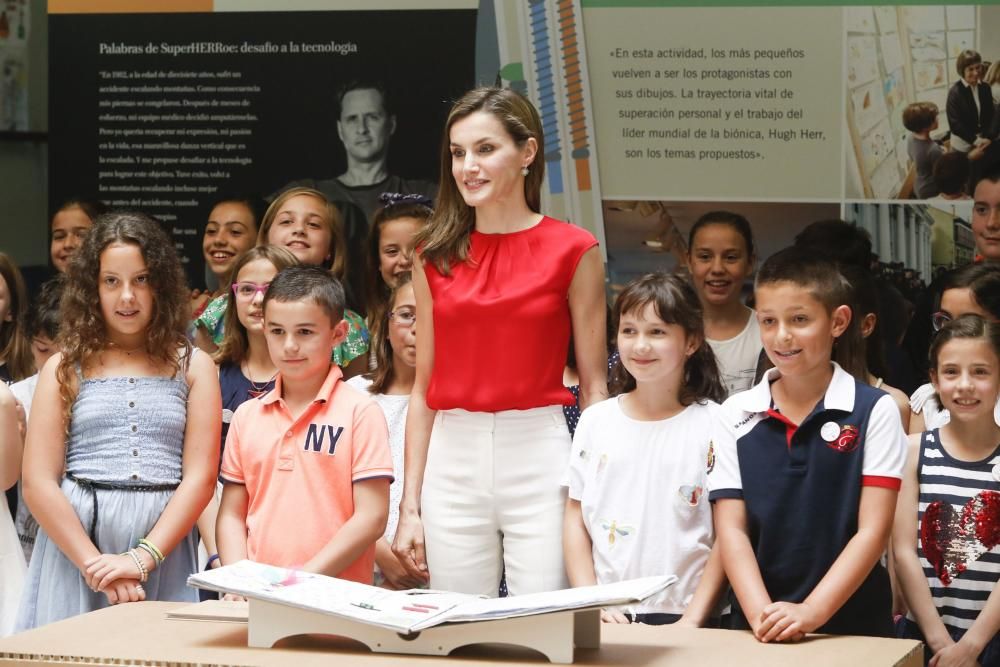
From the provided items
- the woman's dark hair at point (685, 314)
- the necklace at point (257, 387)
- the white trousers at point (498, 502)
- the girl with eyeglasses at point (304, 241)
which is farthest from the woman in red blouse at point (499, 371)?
the girl with eyeglasses at point (304, 241)

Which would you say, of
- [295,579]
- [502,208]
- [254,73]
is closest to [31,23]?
[254,73]

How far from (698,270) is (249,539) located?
2.23 meters

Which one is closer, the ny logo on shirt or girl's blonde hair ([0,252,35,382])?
the ny logo on shirt

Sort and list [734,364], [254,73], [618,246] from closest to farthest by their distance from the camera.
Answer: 1. [734,364]
2. [618,246]
3. [254,73]

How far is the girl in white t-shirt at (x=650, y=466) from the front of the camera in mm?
3133

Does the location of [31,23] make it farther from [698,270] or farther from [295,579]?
[295,579]

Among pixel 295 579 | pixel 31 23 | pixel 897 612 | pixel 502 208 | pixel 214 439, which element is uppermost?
pixel 31 23

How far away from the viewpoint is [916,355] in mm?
4863

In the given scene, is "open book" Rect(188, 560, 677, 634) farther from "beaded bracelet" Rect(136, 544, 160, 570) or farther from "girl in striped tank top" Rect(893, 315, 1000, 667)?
"girl in striped tank top" Rect(893, 315, 1000, 667)

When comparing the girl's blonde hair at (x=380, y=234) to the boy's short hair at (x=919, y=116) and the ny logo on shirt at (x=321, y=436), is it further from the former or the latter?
the boy's short hair at (x=919, y=116)

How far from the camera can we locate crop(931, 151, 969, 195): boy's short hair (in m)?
5.03

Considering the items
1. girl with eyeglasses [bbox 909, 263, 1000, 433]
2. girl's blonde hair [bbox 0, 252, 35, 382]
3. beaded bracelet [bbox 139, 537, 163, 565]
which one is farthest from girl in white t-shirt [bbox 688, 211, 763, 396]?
girl's blonde hair [bbox 0, 252, 35, 382]

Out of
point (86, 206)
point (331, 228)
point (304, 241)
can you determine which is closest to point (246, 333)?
point (304, 241)

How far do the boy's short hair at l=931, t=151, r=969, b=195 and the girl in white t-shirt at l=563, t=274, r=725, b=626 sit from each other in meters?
2.18
